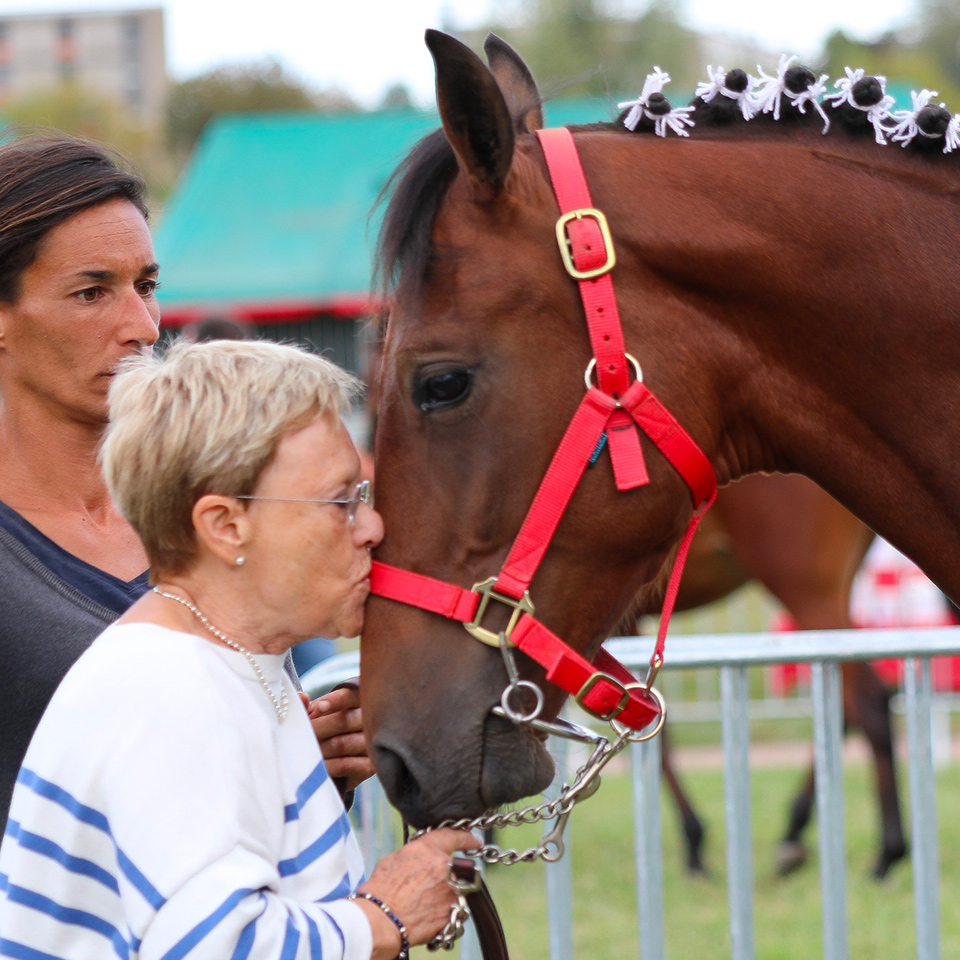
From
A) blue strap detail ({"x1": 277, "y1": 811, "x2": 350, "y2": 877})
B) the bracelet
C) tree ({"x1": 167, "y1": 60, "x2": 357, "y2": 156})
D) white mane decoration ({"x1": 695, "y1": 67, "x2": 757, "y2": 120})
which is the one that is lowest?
the bracelet

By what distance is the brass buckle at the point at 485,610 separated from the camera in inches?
65.6

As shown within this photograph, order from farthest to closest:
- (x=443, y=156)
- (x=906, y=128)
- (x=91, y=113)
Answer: (x=91, y=113) → (x=906, y=128) → (x=443, y=156)

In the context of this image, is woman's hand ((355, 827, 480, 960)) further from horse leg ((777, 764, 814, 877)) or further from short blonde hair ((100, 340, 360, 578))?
horse leg ((777, 764, 814, 877))

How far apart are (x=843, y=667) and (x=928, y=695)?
11.1ft

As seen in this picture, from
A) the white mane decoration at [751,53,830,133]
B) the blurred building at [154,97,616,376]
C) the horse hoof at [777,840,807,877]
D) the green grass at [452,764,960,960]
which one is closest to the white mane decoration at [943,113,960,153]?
the white mane decoration at [751,53,830,133]

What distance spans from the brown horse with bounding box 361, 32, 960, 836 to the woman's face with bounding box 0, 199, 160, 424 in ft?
1.58

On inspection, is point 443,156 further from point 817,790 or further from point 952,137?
point 817,790

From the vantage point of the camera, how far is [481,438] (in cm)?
169

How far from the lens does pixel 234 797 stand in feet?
4.34

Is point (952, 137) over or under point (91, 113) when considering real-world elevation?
under

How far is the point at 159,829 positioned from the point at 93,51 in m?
79.1

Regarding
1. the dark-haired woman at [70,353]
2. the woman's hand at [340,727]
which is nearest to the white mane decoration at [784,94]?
the dark-haired woman at [70,353]

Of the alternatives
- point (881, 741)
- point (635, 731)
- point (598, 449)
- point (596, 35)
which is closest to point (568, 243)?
point (598, 449)

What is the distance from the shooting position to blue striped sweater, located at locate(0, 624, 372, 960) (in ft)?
4.21
